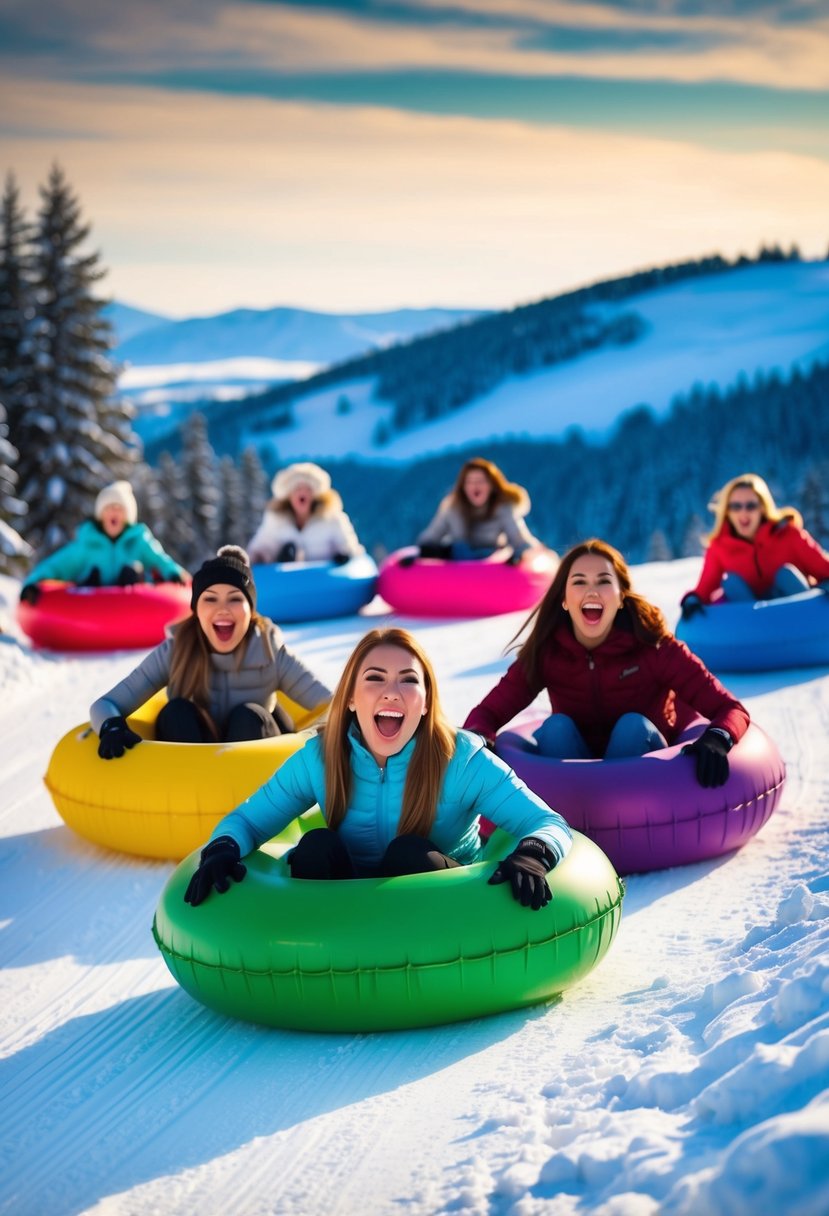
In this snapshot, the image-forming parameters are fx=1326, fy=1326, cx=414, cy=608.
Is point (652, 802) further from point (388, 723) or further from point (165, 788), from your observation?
point (165, 788)

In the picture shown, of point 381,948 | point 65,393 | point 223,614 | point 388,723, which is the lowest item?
point 381,948

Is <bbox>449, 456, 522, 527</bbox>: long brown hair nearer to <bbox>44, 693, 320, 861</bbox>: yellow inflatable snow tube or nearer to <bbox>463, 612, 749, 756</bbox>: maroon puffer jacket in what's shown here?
<bbox>463, 612, 749, 756</bbox>: maroon puffer jacket

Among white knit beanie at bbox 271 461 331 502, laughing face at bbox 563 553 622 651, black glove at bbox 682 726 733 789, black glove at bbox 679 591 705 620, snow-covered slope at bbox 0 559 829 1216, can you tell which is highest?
white knit beanie at bbox 271 461 331 502

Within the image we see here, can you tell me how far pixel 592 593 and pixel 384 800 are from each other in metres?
1.39

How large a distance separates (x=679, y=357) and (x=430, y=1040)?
68.5m

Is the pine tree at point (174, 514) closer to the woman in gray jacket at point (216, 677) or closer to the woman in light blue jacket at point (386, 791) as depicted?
the woman in gray jacket at point (216, 677)

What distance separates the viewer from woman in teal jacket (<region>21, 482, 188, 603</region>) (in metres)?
9.67

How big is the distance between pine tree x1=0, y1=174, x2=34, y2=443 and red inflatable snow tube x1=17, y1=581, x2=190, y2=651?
14.3 meters

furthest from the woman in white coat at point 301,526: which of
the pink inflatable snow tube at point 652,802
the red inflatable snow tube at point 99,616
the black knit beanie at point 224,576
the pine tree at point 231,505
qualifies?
the pine tree at point 231,505

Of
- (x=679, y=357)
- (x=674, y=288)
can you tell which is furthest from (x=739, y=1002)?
(x=674, y=288)

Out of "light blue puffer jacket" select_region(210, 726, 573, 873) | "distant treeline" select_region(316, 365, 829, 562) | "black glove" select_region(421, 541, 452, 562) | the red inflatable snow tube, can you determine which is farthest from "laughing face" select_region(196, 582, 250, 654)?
"distant treeline" select_region(316, 365, 829, 562)

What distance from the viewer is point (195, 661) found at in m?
5.11

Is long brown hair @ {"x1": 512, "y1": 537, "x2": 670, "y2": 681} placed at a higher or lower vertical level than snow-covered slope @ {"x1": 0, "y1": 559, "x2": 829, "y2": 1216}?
higher

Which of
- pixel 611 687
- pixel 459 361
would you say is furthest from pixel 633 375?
pixel 611 687
